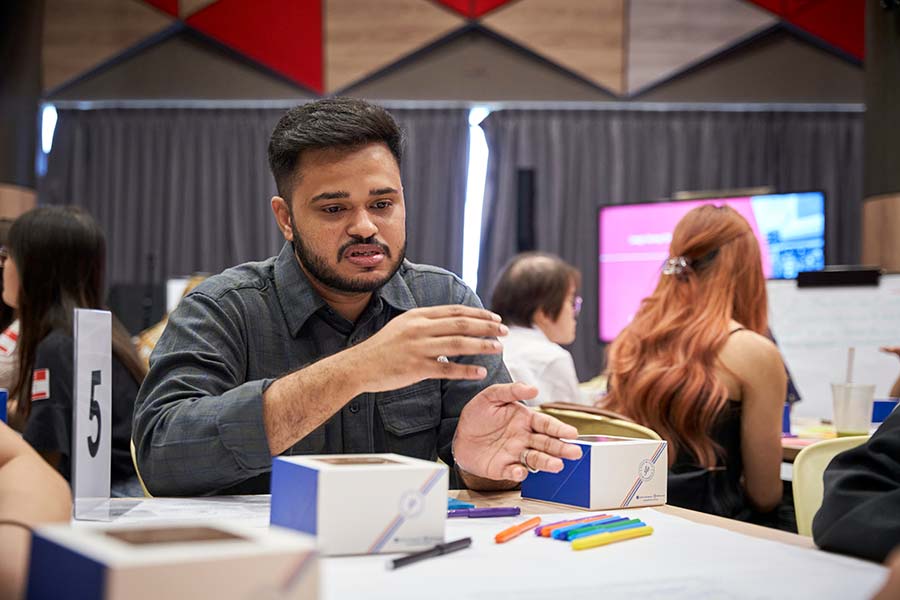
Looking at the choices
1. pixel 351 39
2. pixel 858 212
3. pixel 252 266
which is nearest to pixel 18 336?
pixel 252 266

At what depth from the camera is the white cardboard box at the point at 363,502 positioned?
989 mm

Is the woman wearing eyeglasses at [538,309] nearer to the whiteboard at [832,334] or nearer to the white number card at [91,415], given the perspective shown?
the whiteboard at [832,334]

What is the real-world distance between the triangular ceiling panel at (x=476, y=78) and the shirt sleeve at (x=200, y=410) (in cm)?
507

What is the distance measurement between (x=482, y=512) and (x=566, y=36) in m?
5.69

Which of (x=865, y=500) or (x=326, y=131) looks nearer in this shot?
(x=865, y=500)

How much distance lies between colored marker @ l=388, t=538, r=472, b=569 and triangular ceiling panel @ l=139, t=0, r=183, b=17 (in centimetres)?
614

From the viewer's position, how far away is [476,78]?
6.55 metres

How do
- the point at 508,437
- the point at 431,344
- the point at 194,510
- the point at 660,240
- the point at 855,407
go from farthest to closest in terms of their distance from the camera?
the point at 660,240, the point at 855,407, the point at 508,437, the point at 194,510, the point at 431,344

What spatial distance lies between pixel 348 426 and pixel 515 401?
0.41 meters

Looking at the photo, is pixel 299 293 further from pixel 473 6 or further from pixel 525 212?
pixel 473 6

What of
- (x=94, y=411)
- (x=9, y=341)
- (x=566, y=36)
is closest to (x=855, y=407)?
(x=94, y=411)

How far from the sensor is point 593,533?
3.70ft

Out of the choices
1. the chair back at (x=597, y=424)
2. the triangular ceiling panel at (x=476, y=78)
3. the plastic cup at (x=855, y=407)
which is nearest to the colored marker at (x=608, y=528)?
the chair back at (x=597, y=424)

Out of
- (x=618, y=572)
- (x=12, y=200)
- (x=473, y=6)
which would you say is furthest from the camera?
(x=473, y=6)
